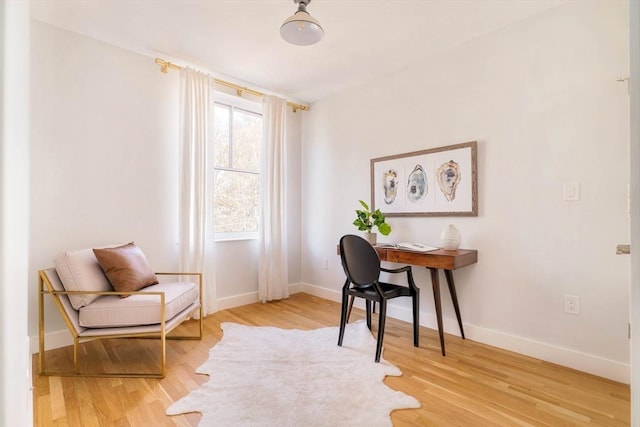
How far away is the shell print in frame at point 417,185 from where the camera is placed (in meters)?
2.97

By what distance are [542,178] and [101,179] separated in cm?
350

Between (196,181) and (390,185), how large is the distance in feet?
6.39

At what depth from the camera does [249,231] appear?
12.5 ft

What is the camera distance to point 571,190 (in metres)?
2.19

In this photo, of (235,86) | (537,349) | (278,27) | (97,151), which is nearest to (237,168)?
(235,86)

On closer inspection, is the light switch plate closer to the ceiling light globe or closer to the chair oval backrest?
the chair oval backrest

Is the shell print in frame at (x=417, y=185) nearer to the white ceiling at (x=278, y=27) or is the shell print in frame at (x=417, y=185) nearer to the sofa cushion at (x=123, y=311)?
the white ceiling at (x=278, y=27)

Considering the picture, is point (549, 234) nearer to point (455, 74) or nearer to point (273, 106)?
point (455, 74)

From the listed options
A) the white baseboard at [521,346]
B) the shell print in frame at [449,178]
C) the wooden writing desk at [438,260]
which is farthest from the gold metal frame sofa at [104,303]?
the shell print in frame at [449,178]

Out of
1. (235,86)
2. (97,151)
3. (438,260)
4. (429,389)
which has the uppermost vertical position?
(235,86)

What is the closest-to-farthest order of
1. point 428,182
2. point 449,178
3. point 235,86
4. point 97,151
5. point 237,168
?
point 97,151, point 449,178, point 428,182, point 235,86, point 237,168

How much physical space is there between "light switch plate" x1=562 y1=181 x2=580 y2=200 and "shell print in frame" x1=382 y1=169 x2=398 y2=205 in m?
1.36

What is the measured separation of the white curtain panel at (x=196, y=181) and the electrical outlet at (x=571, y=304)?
3002 millimetres

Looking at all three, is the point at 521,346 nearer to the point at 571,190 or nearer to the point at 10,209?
the point at 571,190
